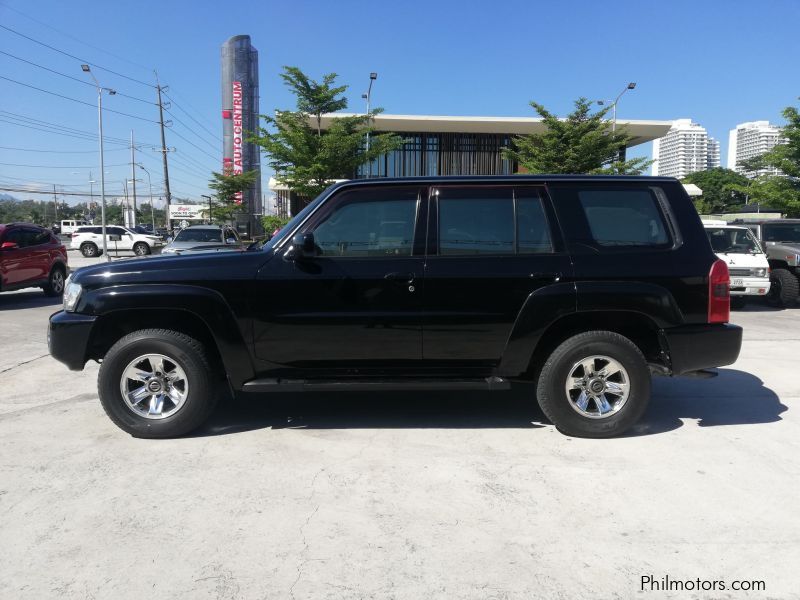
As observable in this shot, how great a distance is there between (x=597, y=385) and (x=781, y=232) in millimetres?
11591

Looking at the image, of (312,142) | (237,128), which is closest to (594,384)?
(312,142)

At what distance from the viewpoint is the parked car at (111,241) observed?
1215 inches

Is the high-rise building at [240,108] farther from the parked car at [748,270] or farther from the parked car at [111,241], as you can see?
the parked car at [748,270]

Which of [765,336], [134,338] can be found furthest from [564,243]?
[765,336]

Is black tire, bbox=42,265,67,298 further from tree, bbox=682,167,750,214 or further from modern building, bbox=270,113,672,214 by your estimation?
tree, bbox=682,167,750,214

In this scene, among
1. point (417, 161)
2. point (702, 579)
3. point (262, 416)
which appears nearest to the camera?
point (702, 579)

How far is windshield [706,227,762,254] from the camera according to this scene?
37.8ft

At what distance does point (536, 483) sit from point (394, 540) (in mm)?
1090

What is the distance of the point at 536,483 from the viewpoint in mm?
3584

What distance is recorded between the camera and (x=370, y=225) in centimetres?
426

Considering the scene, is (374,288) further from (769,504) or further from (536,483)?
(769,504)

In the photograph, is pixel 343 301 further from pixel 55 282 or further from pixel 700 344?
pixel 55 282

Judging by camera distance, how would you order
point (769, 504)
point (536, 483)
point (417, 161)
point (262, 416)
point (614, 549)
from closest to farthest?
point (614, 549) < point (769, 504) < point (536, 483) < point (262, 416) < point (417, 161)

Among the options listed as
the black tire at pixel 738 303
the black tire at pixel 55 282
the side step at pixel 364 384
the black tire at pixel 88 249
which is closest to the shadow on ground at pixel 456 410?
the side step at pixel 364 384
